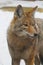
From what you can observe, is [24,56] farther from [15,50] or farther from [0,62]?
[0,62]

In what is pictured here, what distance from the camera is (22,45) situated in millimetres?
2453

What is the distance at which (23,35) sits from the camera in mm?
2328

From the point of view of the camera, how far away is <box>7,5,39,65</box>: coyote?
7.57ft

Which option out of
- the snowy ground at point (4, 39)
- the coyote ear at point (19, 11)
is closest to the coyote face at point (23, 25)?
the coyote ear at point (19, 11)

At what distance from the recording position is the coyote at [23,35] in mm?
2307

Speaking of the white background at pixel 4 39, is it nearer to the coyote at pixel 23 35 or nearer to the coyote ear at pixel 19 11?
the coyote at pixel 23 35

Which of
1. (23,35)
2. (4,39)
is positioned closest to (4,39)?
(4,39)

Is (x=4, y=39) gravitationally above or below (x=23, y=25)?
below

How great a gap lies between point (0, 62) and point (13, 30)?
75 cm

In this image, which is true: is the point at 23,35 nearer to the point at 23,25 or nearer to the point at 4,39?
the point at 23,25

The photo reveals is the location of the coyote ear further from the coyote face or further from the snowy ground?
the snowy ground

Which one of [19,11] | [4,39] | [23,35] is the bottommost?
[4,39]

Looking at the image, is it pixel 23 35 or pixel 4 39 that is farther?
pixel 4 39

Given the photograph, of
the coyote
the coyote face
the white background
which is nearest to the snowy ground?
the white background
